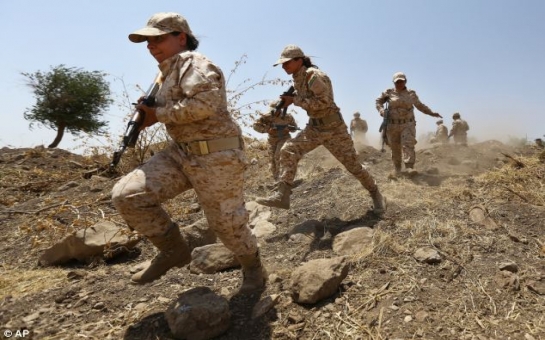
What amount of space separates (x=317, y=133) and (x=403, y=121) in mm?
3711

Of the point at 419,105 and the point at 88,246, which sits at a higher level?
the point at 419,105

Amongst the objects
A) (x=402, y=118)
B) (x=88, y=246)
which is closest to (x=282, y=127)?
(x=402, y=118)

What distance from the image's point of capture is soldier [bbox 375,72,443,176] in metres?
7.65

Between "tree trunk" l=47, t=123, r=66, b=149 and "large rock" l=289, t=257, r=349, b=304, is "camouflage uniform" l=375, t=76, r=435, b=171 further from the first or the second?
"tree trunk" l=47, t=123, r=66, b=149

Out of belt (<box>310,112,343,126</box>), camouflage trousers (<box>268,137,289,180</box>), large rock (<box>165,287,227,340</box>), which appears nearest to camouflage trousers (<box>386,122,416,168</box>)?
camouflage trousers (<box>268,137,289,180</box>)

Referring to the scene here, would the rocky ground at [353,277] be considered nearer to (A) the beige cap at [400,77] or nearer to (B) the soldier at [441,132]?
(A) the beige cap at [400,77]

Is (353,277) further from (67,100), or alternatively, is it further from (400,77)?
(67,100)

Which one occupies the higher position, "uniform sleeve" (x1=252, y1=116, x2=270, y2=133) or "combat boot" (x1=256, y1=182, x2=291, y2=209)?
"uniform sleeve" (x1=252, y1=116, x2=270, y2=133)

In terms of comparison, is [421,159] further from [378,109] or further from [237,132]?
[237,132]

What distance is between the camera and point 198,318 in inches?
87.4

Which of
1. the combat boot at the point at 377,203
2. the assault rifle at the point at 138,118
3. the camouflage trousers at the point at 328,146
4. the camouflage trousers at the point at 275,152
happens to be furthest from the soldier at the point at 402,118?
the assault rifle at the point at 138,118

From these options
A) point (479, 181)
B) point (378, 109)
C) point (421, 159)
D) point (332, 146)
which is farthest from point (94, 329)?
point (421, 159)

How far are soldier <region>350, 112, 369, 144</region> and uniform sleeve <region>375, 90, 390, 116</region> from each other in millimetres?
8739

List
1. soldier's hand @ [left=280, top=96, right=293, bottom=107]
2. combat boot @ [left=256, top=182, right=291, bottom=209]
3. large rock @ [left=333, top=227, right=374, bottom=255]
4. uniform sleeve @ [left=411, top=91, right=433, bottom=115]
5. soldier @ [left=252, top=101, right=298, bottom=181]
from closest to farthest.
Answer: large rock @ [left=333, top=227, right=374, bottom=255], combat boot @ [left=256, top=182, right=291, bottom=209], soldier's hand @ [left=280, top=96, right=293, bottom=107], soldier @ [left=252, top=101, right=298, bottom=181], uniform sleeve @ [left=411, top=91, right=433, bottom=115]
